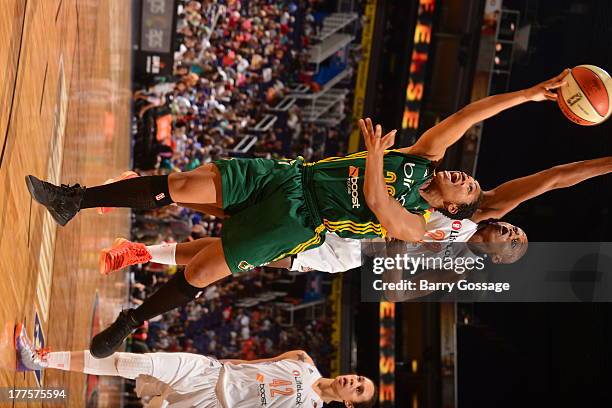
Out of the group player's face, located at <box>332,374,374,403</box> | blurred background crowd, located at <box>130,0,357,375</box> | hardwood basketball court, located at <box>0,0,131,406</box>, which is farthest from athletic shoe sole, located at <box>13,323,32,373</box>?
blurred background crowd, located at <box>130,0,357,375</box>

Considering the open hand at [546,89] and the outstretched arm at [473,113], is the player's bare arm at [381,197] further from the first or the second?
the open hand at [546,89]

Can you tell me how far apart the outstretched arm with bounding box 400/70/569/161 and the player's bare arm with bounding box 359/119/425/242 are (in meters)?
0.39

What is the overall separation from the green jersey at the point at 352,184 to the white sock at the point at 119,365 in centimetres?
165

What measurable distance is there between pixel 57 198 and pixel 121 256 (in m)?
0.99

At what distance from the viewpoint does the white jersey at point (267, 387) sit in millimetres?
4965

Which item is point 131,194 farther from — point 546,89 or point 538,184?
point 538,184

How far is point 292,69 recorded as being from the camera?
13.3 meters

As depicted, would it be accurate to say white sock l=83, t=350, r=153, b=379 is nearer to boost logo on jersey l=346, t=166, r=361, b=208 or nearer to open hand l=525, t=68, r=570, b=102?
boost logo on jersey l=346, t=166, r=361, b=208

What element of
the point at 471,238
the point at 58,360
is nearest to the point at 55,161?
the point at 58,360

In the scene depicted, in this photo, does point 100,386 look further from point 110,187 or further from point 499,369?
point 499,369

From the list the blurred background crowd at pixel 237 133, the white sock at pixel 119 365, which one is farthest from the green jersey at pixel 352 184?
the blurred background crowd at pixel 237 133

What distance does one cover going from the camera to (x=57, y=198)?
133 inches

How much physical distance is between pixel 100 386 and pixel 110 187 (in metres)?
3.68

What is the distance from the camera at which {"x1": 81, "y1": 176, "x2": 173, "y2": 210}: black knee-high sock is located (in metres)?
3.54
